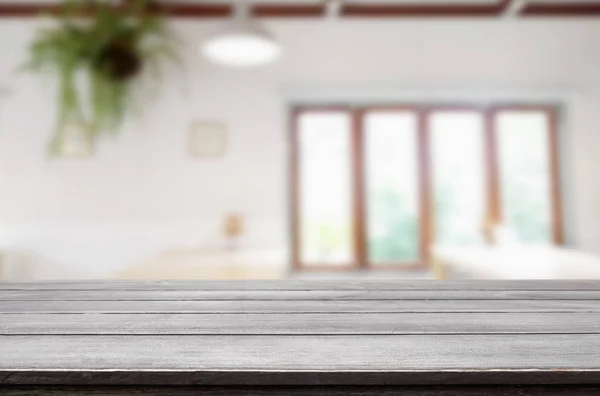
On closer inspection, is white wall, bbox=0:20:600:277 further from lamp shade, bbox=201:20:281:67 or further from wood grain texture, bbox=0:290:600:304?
wood grain texture, bbox=0:290:600:304

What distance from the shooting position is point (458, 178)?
4328 mm

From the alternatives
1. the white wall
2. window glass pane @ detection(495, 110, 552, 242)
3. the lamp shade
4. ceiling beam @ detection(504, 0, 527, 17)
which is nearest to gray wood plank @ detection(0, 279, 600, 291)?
the lamp shade

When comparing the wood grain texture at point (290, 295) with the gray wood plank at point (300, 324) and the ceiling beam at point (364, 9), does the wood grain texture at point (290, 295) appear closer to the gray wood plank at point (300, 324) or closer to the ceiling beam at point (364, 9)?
the gray wood plank at point (300, 324)

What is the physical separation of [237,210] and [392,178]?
4.31 ft

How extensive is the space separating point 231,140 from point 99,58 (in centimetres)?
117

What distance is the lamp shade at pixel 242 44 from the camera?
292cm

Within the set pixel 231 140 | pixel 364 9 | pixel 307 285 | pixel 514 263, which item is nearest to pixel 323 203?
pixel 231 140

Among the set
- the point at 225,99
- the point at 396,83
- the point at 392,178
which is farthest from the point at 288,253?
the point at 396,83

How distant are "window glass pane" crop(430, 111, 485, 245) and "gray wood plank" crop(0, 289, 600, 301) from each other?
337cm

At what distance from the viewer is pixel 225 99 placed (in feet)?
13.8

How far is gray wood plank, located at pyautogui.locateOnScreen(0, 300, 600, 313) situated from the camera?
0.85m

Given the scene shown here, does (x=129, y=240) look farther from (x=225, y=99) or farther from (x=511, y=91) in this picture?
(x=511, y=91)

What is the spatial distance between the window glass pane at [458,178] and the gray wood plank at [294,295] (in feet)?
11.1

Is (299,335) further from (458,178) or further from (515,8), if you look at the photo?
(515,8)
